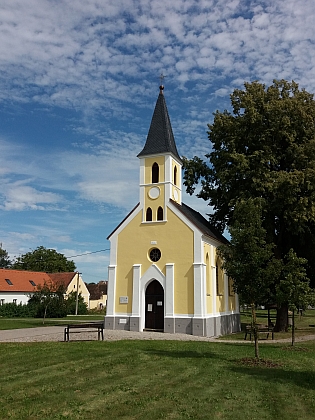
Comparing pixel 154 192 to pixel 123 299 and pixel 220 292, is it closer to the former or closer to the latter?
pixel 123 299

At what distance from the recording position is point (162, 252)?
84.3ft

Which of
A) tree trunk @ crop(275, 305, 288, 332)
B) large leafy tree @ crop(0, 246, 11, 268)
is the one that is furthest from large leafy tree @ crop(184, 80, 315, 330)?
large leafy tree @ crop(0, 246, 11, 268)

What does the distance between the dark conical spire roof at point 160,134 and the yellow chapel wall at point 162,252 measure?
4.49 meters

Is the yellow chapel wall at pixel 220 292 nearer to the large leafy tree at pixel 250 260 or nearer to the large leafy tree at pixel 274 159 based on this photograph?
the large leafy tree at pixel 274 159

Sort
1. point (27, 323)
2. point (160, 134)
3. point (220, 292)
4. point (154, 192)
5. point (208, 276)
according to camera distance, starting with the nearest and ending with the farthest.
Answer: point (208, 276)
point (154, 192)
point (220, 292)
point (160, 134)
point (27, 323)

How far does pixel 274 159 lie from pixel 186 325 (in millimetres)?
11935

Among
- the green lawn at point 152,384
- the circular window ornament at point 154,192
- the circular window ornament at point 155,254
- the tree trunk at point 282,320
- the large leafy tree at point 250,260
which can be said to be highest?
the circular window ornament at point 154,192

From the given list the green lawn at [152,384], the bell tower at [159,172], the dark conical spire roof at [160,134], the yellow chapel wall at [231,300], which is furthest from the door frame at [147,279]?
the green lawn at [152,384]

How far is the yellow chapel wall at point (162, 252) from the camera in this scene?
24438mm

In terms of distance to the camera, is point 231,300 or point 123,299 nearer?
point 123,299

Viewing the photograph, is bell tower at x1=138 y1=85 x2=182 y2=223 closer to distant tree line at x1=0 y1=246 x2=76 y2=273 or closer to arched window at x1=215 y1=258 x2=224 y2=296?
arched window at x1=215 y1=258 x2=224 y2=296

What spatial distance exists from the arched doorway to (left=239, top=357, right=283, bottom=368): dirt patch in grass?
38.2 feet

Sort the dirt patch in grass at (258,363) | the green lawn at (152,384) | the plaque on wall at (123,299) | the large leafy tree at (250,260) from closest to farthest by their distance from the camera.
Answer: the green lawn at (152,384) < the dirt patch in grass at (258,363) < the large leafy tree at (250,260) < the plaque on wall at (123,299)

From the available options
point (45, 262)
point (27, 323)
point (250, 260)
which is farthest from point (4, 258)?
point (250, 260)
